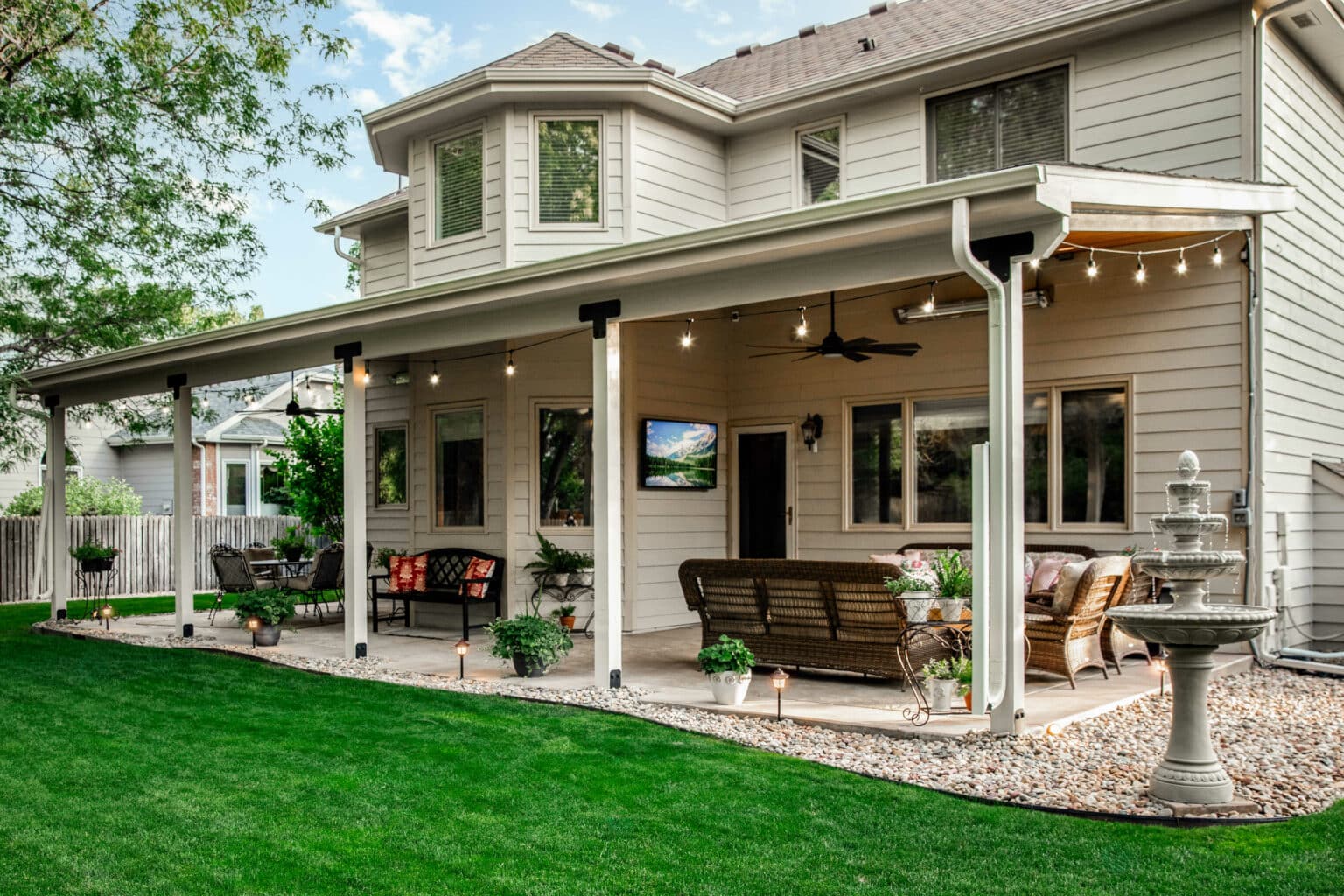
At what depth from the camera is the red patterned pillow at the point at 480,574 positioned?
32.2 ft

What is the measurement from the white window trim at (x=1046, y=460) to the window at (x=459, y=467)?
3.74 meters

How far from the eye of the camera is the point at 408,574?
1034 centimetres

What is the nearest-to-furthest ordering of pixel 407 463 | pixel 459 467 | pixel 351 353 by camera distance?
pixel 351 353, pixel 459 467, pixel 407 463

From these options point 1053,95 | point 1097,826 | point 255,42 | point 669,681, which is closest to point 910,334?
point 1053,95

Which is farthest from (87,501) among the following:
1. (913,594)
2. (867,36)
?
(913,594)

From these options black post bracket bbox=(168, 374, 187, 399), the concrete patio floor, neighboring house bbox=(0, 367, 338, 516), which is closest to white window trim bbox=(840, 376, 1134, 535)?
the concrete patio floor

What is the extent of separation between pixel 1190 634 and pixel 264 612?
7.76 metres

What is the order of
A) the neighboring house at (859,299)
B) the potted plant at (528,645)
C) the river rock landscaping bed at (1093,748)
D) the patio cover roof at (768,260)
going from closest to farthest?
the river rock landscaping bed at (1093,748) < the patio cover roof at (768,260) < the neighboring house at (859,299) < the potted plant at (528,645)

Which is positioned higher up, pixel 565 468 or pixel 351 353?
pixel 351 353

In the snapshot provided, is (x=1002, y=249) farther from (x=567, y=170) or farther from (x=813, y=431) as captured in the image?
(x=567, y=170)

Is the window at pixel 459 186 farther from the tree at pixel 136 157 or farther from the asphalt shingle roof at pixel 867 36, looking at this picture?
the tree at pixel 136 157

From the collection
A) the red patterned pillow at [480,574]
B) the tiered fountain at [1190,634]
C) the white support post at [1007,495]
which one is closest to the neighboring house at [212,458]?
the red patterned pillow at [480,574]

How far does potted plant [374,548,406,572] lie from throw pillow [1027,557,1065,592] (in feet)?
20.1

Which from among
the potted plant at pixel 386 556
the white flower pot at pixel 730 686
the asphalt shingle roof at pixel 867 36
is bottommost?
the white flower pot at pixel 730 686
